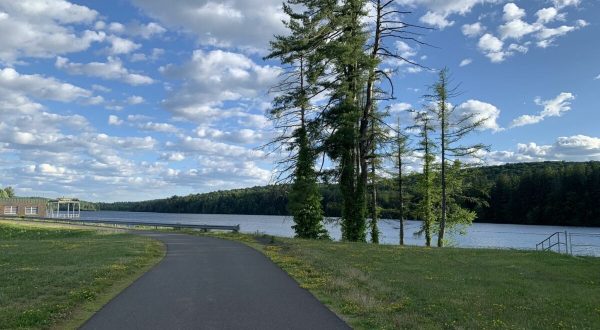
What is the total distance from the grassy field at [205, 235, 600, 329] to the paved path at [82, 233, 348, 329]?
0.61 meters

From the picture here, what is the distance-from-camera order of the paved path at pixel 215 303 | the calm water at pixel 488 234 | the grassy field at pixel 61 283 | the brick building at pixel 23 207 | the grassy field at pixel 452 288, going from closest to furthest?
the paved path at pixel 215 303, the grassy field at pixel 61 283, the grassy field at pixel 452 288, the calm water at pixel 488 234, the brick building at pixel 23 207

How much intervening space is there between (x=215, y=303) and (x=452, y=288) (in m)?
5.72

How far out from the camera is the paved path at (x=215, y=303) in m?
7.68

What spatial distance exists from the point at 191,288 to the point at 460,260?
11338 mm

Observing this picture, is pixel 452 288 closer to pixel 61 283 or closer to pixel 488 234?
pixel 61 283

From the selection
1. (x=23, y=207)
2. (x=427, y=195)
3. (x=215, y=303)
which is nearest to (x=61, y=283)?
(x=215, y=303)

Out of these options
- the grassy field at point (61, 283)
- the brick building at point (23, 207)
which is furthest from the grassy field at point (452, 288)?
the brick building at point (23, 207)

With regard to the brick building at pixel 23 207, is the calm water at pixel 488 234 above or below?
below

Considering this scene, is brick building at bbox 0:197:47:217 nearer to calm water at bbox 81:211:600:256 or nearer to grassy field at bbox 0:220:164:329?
calm water at bbox 81:211:600:256

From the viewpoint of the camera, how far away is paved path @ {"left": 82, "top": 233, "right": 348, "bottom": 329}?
25.2 feet

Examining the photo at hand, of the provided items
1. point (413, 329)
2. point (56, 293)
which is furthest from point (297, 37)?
point (413, 329)

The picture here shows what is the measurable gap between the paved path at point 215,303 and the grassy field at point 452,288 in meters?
0.61

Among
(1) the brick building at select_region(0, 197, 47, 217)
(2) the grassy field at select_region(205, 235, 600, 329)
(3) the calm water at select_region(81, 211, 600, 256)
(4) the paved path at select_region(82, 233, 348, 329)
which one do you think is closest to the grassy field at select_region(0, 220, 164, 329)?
(4) the paved path at select_region(82, 233, 348, 329)

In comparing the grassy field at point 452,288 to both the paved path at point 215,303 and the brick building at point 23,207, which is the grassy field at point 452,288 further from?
the brick building at point 23,207
